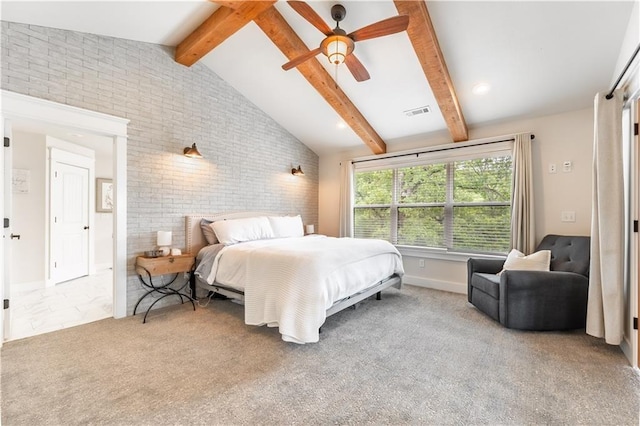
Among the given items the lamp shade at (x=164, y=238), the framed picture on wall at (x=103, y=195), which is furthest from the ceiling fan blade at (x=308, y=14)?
the framed picture on wall at (x=103, y=195)

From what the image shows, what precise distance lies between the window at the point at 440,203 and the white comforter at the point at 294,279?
173 centimetres

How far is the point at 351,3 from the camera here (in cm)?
271

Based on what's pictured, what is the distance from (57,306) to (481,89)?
232 inches

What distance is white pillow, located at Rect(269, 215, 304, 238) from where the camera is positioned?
442cm

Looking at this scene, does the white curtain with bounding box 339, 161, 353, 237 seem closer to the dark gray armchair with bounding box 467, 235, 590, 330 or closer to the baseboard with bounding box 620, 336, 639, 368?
the dark gray armchair with bounding box 467, 235, 590, 330

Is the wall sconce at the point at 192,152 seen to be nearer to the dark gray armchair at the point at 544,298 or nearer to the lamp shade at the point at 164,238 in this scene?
the lamp shade at the point at 164,238

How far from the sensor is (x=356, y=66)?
2.67 metres

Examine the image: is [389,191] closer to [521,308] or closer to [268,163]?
[268,163]

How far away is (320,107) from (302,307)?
3177 millimetres

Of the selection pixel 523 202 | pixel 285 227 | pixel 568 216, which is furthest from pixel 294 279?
pixel 568 216

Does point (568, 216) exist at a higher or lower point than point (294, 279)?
higher

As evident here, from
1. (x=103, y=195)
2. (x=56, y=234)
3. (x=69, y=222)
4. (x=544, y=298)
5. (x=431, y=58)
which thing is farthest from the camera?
(x=103, y=195)

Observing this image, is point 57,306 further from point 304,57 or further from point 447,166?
point 447,166

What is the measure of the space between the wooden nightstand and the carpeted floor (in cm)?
51
